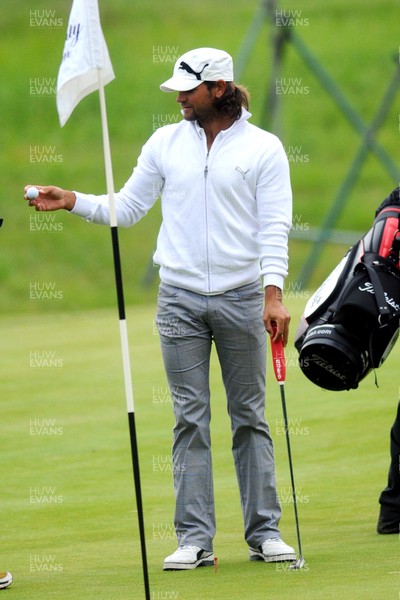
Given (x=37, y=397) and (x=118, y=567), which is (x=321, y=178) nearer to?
(x=37, y=397)

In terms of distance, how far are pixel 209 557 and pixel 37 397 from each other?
16.9 ft

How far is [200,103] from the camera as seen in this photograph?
230 inches

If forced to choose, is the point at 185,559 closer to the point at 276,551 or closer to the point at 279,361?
the point at 276,551

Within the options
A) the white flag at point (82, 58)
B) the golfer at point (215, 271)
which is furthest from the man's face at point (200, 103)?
the white flag at point (82, 58)

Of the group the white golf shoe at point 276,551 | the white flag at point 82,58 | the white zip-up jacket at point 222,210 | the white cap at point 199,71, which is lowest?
the white golf shoe at point 276,551

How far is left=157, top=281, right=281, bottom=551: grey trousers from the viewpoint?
5852mm

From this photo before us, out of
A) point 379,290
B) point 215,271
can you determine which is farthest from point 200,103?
point 379,290

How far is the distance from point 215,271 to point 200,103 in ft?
2.28

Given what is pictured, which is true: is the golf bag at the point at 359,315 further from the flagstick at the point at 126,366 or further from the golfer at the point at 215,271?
the flagstick at the point at 126,366

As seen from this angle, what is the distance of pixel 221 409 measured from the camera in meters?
10.0

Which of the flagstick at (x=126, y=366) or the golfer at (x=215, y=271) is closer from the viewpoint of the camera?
the flagstick at (x=126, y=366)

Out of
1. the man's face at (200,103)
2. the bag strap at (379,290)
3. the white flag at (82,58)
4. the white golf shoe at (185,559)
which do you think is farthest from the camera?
the man's face at (200,103)

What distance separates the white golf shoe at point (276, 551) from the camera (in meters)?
5.79

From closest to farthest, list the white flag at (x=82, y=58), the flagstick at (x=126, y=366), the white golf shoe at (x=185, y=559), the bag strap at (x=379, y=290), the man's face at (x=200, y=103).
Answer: the flagstick at (x=126, y=366) < the white flag at (x=82, y=58) < the bag strap at (x=379, y=290) < the white golf shoe at (x=185, y=559) < the man's face at (x=200, y=103)
